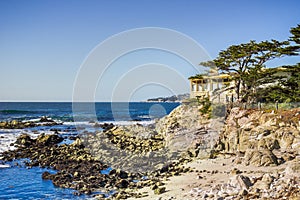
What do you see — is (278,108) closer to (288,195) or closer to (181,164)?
(181,164)

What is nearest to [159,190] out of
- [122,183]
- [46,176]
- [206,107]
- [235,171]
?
[122,183]

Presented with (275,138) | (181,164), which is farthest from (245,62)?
(181,164)

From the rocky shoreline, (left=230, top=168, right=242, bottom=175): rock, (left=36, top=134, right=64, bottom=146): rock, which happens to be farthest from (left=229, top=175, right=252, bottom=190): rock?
(left=36, top=134, right=64, bottom=146): rock

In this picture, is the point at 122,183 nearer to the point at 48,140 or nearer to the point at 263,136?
the point at 263,136

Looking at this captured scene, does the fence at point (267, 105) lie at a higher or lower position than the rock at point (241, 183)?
higher

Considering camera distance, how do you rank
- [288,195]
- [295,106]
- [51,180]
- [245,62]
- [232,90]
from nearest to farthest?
[288,195], [51,180], [295,106], [245,62], [232,90]

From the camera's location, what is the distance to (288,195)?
9008 mm

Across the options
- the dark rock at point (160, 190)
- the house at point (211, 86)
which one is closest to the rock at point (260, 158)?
the dark rock at point (160, 190)

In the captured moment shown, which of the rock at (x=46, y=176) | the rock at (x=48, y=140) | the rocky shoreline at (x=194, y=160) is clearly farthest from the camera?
the rock at (x=48, y=140)

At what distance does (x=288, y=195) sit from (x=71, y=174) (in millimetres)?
10287

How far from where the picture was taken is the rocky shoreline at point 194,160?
10680 millimetres

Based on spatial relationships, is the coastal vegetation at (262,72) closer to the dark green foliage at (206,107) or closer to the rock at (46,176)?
the dark green foliage at (206,107)

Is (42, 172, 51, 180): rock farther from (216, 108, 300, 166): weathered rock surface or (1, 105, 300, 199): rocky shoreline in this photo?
(216, 108, 300, 166): weathered rock surface

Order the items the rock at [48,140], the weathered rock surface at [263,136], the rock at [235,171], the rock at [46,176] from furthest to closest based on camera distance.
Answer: the rock at [48,140] < the rock at [46,176] < the weathered rock surface at [263,136] < the rock at [235,171]
